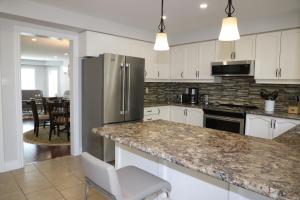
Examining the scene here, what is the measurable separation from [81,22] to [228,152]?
300 centimetres

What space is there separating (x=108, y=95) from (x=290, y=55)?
2844 millimetres

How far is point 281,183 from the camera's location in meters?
0.91

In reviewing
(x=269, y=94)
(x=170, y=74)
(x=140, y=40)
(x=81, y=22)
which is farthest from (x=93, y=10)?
(x=269, y=94)

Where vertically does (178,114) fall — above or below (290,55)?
below

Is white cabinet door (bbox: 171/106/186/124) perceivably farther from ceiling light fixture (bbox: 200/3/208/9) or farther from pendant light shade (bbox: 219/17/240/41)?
pendant light shade (bbox: 219/17/240/41)

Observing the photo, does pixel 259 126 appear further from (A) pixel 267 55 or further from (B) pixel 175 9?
(B) pixel 175 9

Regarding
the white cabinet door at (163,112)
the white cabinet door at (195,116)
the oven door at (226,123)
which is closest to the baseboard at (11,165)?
the white cabinet door at (163,112)

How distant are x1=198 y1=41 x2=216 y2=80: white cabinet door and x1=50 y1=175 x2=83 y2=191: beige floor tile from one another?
2912 mm

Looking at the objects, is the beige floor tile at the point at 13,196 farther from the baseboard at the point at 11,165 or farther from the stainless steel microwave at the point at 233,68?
the stainless steel microwave at the point at 233,68

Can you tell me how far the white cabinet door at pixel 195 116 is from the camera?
406 cm

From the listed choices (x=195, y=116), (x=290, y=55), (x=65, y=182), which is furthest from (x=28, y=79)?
(x=290, y=55)

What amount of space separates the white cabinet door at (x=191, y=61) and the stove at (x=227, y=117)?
0.86 meters

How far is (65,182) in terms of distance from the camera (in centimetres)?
289

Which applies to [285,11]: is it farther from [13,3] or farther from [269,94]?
[13,3]
